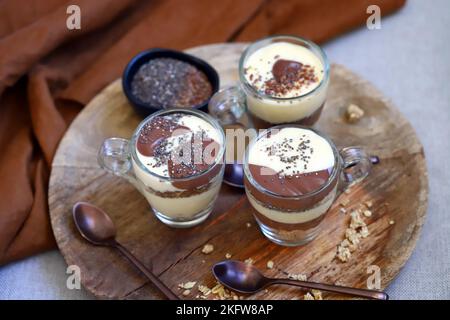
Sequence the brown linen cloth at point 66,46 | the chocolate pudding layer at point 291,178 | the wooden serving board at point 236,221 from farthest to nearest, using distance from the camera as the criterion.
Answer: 1. the brown linen cloth at point 66,46
2. the wooden serving board at point 236,221
3. the chocolate pudding layer at point 291,178

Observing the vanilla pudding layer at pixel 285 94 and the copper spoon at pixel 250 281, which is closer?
the copper spoon at pixel 250 281

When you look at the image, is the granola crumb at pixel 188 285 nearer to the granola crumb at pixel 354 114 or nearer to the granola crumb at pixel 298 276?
the granola crumb at pixel 298 276

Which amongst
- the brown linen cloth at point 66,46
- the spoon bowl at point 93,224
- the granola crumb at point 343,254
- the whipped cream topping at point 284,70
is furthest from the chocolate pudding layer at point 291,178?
the brown linen cloth at point 66,46

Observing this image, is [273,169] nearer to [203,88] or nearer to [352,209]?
[352,209]

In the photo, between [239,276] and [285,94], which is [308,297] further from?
[285,94]

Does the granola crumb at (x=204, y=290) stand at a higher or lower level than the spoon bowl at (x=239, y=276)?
lower
